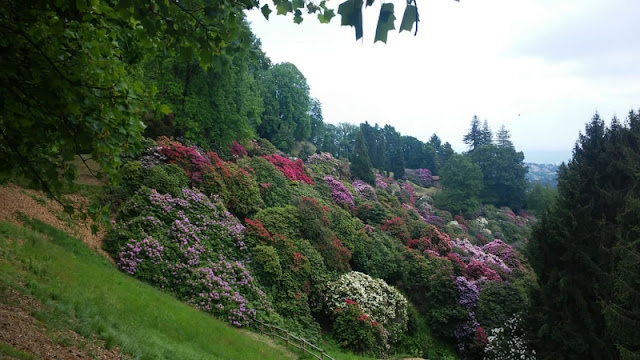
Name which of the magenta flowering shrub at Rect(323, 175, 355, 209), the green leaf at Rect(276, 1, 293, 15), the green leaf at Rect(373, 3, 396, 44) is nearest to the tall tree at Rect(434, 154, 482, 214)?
the magenta flowering shrub at Rect(323, 175, 355, 209)

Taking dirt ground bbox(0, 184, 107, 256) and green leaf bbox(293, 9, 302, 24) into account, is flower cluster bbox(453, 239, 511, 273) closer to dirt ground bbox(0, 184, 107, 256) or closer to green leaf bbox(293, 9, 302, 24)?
dirt ground bbox(0, 184, 107, 256)

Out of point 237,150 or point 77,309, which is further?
point 237,150

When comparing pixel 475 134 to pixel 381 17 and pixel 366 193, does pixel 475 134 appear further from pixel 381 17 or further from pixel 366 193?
pixel 381 17

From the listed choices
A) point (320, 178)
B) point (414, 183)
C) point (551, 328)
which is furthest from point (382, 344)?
point (414, 183)

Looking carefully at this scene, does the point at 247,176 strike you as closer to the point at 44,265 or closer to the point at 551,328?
the point at 44,265

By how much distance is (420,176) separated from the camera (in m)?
69.6

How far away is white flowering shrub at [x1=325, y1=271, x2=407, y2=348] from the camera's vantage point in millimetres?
16406

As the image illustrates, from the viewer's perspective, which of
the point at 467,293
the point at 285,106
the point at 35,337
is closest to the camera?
the point at 35,337

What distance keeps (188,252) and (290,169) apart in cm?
1265

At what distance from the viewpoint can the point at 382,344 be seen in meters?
15.9

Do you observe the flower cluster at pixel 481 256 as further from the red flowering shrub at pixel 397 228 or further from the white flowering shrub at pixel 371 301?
the white flowering shrub at pixel 371 301

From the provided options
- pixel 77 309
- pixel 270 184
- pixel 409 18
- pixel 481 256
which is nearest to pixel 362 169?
pixel 481 256

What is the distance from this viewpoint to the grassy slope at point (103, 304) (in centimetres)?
695

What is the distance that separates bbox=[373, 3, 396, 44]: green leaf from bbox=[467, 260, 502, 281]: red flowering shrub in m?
22.8
